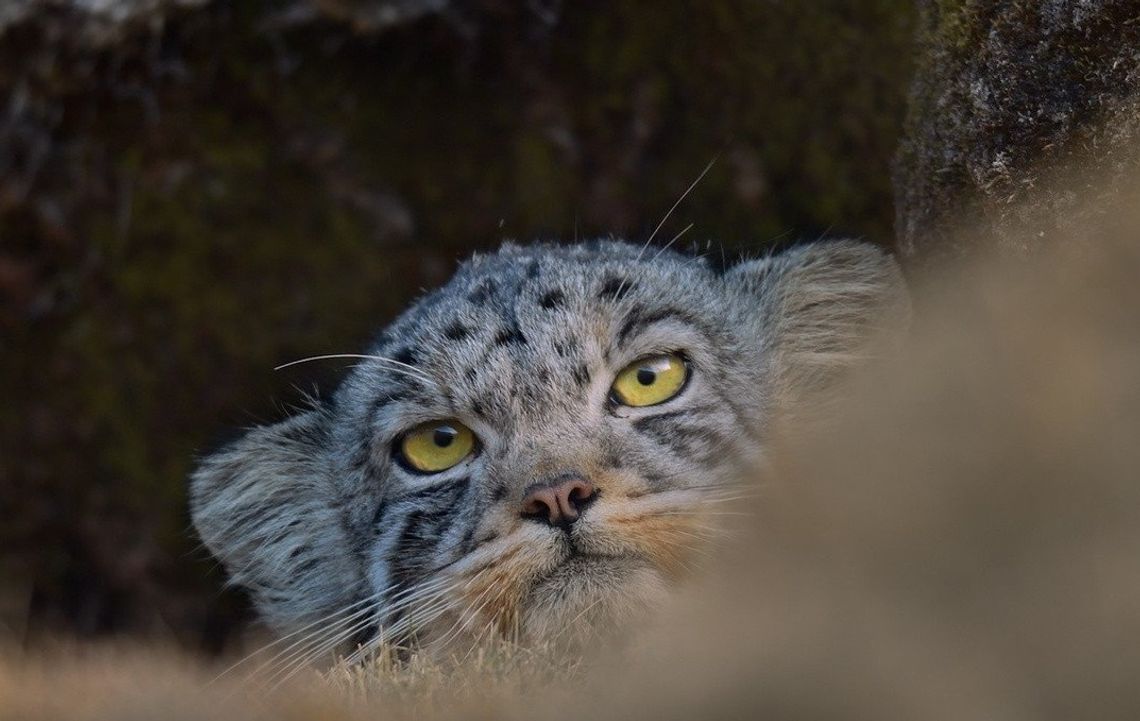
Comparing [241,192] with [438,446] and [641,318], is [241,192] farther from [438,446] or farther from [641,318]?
[641,318]

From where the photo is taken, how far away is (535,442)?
4301 mm

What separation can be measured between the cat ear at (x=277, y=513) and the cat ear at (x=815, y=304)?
1933 mm

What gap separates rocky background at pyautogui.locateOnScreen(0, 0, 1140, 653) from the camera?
7.25 meters

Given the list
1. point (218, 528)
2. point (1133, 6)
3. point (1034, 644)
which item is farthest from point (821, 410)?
point (1034, 644)

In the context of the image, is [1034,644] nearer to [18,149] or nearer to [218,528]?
[218,528]

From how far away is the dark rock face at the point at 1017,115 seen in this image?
377 cm

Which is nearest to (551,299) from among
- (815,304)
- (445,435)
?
(445,435)

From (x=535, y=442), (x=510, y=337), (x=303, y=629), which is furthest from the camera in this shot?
(x=303, y=629)

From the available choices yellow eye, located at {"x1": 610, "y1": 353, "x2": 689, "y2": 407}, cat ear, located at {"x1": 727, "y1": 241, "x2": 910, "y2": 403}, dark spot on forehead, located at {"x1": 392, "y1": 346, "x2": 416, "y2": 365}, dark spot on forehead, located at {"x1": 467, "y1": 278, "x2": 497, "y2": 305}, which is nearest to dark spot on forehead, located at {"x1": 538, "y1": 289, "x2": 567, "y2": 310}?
dark spot on forehead, located at {"x1": 467, "y1": 278, "x2": 497, "y2": 305}

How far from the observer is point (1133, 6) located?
12.2 feet

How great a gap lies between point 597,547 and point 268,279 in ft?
16.0

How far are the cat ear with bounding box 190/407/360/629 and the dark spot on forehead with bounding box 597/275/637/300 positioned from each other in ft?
4.80

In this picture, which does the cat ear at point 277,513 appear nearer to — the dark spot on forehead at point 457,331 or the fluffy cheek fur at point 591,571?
the dark spot on forehead at point 457,331

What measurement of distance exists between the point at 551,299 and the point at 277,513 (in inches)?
63.5
